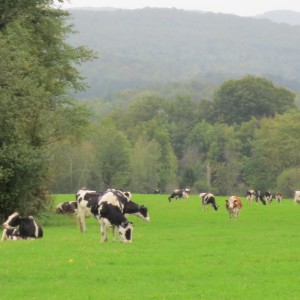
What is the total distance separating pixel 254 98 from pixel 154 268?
417ft

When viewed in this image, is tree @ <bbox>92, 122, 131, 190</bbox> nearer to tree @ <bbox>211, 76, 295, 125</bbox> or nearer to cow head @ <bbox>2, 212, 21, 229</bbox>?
tree @ <bbox>211, 76, 295, 125</bbox>

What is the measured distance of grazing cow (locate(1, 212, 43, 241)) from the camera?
29.7 metres

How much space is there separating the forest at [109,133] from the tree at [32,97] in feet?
0.23

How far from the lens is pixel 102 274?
59.0 ft

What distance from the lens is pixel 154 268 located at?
1895cm

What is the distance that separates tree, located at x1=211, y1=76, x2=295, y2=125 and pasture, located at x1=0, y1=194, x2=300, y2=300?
113 meters

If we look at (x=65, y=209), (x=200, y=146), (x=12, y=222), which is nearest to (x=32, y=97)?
(x=12, y=222)

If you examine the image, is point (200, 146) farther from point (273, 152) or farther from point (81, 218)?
point (81, 218)

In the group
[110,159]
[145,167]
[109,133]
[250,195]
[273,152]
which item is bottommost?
[250,195]

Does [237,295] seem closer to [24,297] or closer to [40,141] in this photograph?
[24,297]

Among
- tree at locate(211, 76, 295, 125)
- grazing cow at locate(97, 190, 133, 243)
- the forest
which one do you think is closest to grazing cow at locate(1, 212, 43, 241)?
grazing cow at locate(97, 190, 133, 243)

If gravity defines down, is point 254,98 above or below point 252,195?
above

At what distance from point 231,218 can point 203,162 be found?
99.7 m

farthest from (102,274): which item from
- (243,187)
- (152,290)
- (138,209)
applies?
(243,187)
